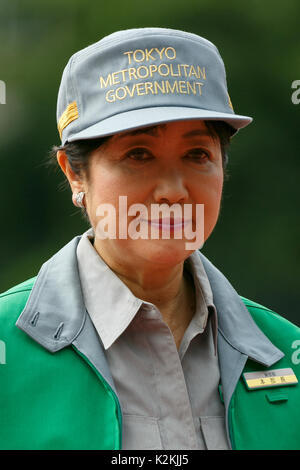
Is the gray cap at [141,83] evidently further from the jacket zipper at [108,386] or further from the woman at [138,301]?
the jacket zipper at [108,386]

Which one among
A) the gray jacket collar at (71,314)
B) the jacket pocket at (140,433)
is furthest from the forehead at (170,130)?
the jacket pocket at (140,433)

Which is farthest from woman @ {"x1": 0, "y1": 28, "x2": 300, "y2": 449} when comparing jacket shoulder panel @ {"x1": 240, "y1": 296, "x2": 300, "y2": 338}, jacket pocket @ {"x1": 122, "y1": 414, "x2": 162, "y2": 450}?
jacket shoulder panel @ {"x1": 240, "y1": 296, "x2": 300, "y2": 338}

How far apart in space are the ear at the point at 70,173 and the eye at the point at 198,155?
0.86ft

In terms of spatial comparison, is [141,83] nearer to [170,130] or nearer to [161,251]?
[170,130]

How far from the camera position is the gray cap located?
56.9 inches

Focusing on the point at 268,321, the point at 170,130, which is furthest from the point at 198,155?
the point at 268,321

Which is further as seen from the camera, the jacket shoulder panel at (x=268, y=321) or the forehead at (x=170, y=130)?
the jacket shoulder panel at (x=268, y=321)

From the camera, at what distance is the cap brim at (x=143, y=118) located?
138cm

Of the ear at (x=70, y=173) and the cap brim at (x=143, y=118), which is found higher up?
the cap brim at (x=143, y=118)

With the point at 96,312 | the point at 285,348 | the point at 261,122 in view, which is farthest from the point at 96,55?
the point at 261,122

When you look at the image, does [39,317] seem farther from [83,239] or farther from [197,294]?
[197,294]

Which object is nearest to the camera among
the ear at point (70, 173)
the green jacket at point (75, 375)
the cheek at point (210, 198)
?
the green jacket at point (75, 375)

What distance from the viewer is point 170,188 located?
1416 mm

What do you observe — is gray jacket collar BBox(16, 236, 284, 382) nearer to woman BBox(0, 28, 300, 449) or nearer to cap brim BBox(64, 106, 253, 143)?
woman BBox(0, 28, 300, 449)
